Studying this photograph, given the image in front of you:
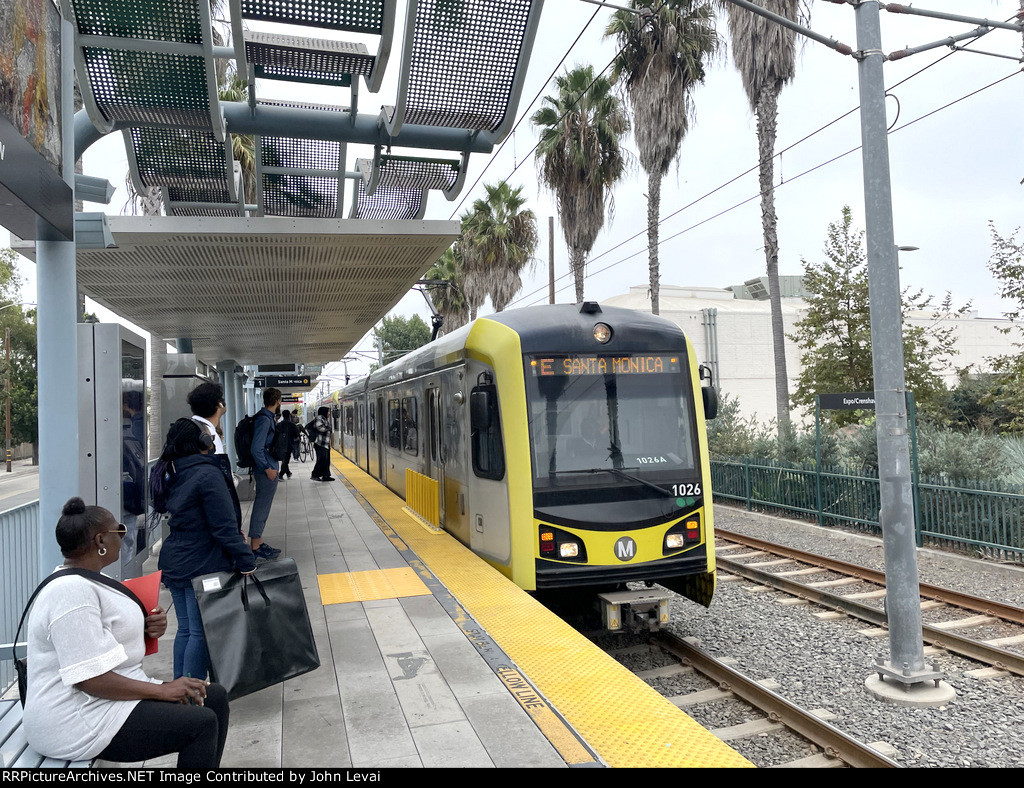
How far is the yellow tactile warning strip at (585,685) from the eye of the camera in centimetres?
360

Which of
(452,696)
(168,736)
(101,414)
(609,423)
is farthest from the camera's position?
(609,423)

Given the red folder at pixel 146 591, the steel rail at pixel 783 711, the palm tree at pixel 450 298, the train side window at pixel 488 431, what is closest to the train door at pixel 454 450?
the train side window at pixel 488 431

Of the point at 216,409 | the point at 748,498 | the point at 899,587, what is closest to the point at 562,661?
the point at 216,409

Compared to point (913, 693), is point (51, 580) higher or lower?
higher

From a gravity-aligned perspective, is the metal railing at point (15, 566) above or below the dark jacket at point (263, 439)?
below

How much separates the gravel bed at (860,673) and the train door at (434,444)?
3.15 meters

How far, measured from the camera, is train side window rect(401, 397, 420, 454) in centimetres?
1128

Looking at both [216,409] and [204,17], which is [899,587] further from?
[204,17]

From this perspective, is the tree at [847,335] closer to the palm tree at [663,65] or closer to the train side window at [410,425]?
the palm tree at [663,65]

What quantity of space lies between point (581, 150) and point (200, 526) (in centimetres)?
1940

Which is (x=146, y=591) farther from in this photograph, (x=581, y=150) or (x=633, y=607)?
(x=581, y=150)

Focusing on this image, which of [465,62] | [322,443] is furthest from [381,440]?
[465,62]

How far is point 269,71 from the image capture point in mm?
5750

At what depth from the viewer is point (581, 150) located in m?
21.7
